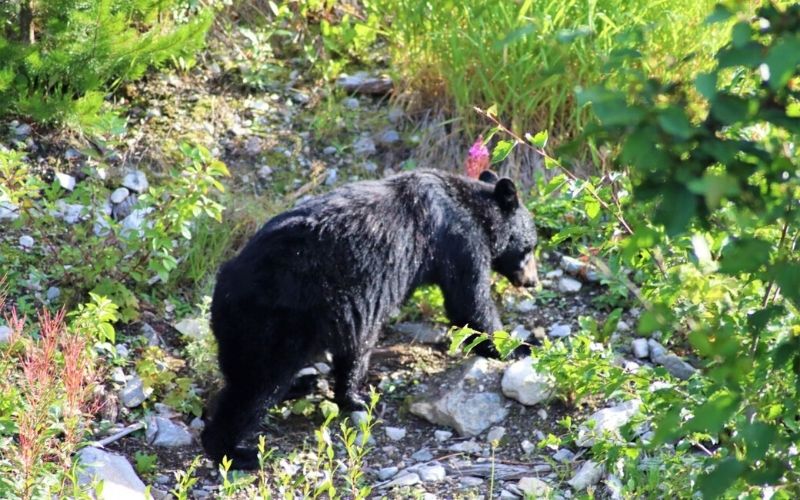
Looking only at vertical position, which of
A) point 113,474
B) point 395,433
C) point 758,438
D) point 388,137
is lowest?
point 395,433

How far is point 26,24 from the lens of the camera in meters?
6.45

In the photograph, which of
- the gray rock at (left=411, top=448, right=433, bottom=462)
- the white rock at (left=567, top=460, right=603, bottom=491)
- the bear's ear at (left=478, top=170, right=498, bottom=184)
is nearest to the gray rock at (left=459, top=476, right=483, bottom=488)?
the gray rock at (left=411, top=448, right=433, bottom=462)

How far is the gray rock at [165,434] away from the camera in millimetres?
4957

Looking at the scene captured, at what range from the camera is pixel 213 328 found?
192 inches

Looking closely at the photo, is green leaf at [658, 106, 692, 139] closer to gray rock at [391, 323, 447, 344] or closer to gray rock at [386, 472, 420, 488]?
gray rock at [386, 472, 420, 488]

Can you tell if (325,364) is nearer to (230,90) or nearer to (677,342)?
(677,342)

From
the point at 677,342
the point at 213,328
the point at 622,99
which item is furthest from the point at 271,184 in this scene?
the point at 622,99

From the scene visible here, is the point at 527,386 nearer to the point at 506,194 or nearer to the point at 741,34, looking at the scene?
the point at 506,194

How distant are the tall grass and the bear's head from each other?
1025 millimetres

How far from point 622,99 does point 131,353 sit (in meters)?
4.17

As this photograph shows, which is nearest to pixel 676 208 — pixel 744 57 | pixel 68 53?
pixel 744 57

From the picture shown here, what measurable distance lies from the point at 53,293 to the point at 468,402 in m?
2.30

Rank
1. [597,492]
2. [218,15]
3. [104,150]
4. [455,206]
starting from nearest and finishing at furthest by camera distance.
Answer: [597,492] → [455,206] → [104,150] → [218,15]

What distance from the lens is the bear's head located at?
599 cm
